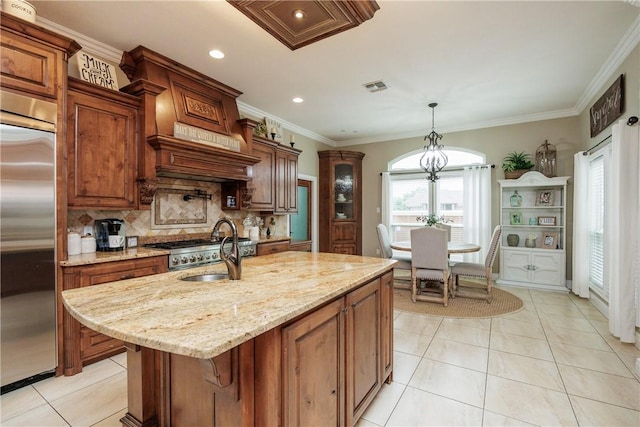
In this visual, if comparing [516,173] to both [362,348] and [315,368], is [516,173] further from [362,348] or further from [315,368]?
[315,368]

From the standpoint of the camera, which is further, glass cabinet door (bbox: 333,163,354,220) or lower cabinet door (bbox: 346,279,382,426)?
glass cabinet door (bbox: 333,163,354,220)

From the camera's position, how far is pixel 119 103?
2834 mm

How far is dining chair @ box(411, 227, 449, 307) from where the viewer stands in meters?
3.86

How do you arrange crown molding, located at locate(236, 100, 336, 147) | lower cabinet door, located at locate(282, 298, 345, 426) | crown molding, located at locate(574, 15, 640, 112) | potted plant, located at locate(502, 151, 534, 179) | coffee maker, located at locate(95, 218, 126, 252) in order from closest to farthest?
lower cabinet door, located at locate(282, 298, 345, 426) → crown molding, located at locate(574, 15, 640, 112) → coffee maker, located at locate(95, 218, 126, 252) → crown molding, located at locate(236, 100, 336, 147) → potted plant, located at locate(502, 151, 534, 179)

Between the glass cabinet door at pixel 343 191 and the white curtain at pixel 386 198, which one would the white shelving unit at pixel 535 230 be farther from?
the glass cabinet door at pixel 343 191

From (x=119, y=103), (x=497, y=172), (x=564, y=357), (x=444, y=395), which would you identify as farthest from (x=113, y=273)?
(x=497, y=172)

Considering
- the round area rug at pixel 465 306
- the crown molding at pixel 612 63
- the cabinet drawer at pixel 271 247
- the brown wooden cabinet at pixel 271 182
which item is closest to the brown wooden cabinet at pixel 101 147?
the brown wooden cabinet at pixel 271 182

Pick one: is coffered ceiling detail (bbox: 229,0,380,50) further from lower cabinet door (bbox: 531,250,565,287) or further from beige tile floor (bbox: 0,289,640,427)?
lower cabinet door (bbox: 531,250,565,287)

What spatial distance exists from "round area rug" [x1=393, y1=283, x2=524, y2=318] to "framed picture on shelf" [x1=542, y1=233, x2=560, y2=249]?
1.27m

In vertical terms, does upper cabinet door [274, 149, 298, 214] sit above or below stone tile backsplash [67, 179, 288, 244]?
above

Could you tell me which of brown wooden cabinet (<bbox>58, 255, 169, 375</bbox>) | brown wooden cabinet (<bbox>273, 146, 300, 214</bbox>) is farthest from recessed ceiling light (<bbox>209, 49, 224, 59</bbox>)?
brown wooden cabinet (<bbox>58, 255, 169, 375</bbox>)

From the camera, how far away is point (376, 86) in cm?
390

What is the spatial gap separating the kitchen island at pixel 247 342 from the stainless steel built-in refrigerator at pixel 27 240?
1.23 m

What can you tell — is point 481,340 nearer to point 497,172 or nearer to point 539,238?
point 539,238
